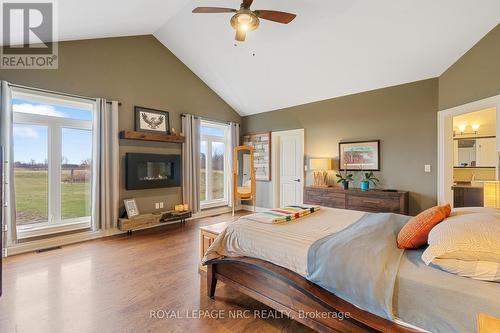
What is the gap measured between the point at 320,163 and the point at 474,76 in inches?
102

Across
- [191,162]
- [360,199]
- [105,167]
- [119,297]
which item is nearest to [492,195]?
[360,199]

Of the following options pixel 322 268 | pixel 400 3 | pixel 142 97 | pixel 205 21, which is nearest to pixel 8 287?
pixel 322 268

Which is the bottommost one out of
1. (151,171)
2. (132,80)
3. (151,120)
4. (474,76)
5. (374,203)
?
(374,203)

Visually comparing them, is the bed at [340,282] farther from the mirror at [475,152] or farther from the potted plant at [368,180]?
the mirror at [475,152]

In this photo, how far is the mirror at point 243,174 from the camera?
5953 millimetres

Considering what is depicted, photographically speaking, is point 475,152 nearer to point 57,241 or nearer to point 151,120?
point 151,120

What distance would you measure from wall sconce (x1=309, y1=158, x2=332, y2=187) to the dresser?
26 cm

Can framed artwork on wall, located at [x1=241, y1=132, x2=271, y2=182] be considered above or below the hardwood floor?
above

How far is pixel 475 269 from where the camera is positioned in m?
1.18

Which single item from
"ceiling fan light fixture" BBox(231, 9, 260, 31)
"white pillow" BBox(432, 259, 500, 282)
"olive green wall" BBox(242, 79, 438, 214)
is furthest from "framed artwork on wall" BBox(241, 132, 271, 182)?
"white pillow" BBox(432, 259, 500, 282)

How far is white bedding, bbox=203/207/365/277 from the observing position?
167cm

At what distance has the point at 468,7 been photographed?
9.16ft

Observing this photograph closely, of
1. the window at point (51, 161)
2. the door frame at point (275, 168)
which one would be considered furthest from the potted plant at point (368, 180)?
the window at point (51, 161)

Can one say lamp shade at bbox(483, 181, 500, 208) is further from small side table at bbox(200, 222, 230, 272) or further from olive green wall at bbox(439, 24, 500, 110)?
small side table at bbox(200, 222, 230, 272)
